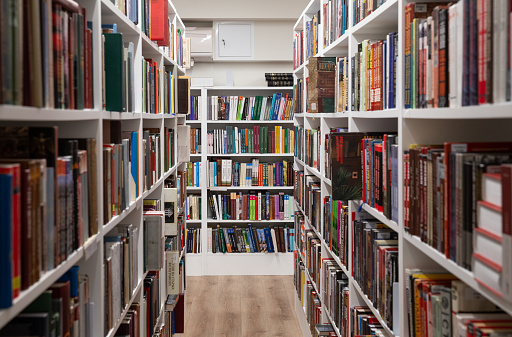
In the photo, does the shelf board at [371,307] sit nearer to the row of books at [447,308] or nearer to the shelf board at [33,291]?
the row of books at [447,308]

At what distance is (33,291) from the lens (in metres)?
1.26

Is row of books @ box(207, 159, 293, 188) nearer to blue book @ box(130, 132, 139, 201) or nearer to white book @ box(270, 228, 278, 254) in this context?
white book @ box(270, 228, 278, 254)

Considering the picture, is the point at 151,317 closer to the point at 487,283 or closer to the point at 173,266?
the point at 173,266

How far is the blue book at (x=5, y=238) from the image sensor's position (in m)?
1.12

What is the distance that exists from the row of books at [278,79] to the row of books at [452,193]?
4.78m

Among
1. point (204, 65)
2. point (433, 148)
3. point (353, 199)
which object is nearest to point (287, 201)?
point (204, 65)

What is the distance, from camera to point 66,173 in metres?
1.54

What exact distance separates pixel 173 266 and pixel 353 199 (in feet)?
5.21

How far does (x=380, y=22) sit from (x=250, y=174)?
162 inches

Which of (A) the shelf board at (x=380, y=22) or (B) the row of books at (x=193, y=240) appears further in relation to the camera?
(B) the row of books at (x=193, y=240)

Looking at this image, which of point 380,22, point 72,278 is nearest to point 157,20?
point 380,22

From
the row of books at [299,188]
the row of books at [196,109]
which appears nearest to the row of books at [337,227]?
the row of books at [299,188]

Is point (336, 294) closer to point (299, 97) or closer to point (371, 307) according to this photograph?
point (371, 307)

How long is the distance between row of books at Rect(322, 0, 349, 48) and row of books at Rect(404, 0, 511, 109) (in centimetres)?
125
